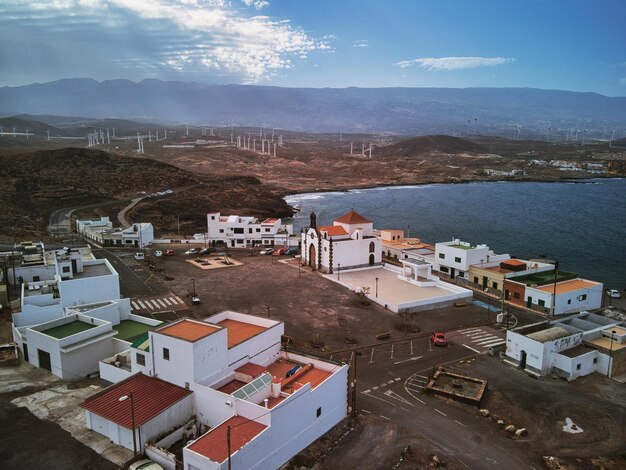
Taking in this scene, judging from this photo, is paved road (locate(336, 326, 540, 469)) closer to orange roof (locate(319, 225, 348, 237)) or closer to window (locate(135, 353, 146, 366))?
window (locate(135, 353, 146, 366))

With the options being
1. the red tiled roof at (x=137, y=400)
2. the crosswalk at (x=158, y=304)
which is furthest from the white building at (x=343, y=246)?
the red tiled roof at (x=137, y=400)

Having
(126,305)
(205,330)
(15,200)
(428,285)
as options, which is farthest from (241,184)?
(205,330)

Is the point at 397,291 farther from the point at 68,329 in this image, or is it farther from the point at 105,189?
the point at 105,189

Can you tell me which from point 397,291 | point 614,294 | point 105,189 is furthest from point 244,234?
point 105,189

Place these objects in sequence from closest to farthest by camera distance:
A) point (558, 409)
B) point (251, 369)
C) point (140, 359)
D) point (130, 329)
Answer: point (140, 359), point (251, 369), point (558, 409), point (130, 329)

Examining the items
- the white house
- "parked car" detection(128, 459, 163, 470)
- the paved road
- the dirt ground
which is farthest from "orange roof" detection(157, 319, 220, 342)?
the white house

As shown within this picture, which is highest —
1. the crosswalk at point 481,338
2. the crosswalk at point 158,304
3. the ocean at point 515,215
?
the crosswalk at point 158,304

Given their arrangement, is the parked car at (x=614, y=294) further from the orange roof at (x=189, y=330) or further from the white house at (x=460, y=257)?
the orange roof at (x=189, y=330)
